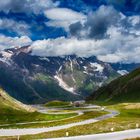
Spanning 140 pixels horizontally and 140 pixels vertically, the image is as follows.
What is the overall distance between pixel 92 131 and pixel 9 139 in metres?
23.3

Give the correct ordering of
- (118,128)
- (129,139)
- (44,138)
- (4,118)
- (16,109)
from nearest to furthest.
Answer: (129,139), (44,138), (118,128), (4,118), (16,109)

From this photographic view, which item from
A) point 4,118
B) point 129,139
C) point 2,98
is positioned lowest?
point 129,139

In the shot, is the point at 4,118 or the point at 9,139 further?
the point at 4,118

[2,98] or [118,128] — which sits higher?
[2,98]

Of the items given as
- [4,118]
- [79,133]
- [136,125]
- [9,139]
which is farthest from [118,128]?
[4,118]

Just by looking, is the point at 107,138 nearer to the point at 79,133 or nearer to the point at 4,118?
the point at 79,133

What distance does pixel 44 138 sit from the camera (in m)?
72.6

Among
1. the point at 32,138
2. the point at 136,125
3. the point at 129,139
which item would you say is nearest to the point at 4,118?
the point at 136,125

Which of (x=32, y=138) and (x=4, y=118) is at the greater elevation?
(x=4, y=118)

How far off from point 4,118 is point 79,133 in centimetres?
8037

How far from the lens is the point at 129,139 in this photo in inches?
2660

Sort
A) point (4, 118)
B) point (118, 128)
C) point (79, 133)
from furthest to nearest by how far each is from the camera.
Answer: point (4, 118)
point (118, 128)
point (79, 133)

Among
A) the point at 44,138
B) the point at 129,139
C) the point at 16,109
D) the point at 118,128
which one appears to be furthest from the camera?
the point at 16,109

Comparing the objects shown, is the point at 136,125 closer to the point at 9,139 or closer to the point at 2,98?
the point at 9,139
